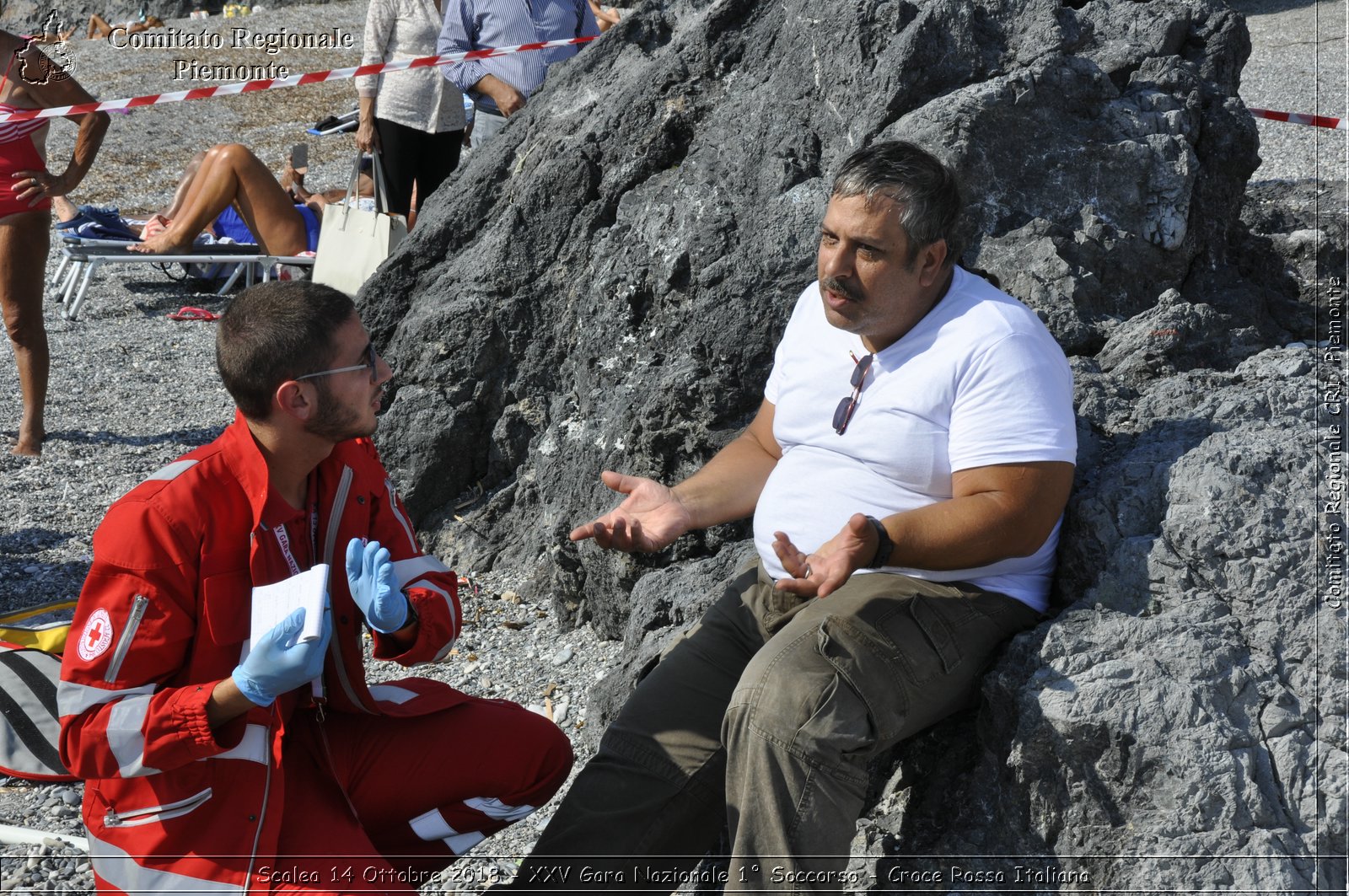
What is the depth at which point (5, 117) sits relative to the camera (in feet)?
17.0

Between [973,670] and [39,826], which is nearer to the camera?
[973,670]

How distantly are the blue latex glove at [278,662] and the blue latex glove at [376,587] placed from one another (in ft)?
0.64

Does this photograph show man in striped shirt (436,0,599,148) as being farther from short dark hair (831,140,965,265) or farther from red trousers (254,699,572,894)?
red trousers (254,699,572,894)

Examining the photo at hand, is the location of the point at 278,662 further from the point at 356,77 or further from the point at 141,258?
the point at 141,258

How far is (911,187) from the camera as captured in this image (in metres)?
2.62

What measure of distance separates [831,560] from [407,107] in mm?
4998

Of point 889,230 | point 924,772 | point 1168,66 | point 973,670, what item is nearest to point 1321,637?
point 973,670

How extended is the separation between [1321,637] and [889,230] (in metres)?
1.22

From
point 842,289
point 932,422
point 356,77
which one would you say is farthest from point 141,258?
point 932,422

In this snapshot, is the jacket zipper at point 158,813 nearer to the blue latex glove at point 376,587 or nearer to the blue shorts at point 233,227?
the blue latex glove at point 376,587

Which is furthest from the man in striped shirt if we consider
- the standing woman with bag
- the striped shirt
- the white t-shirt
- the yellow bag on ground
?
the white t-shirt

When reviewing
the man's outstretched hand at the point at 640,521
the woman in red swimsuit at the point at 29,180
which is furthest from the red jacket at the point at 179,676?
the woman in red swimsuit at the point at 29,180

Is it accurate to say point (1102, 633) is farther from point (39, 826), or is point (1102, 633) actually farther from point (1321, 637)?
point (39, 826)

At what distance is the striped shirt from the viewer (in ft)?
19.2
